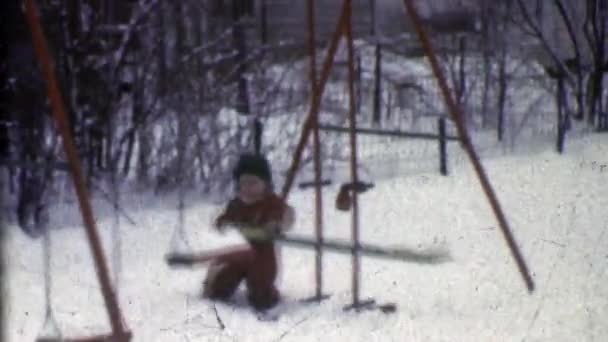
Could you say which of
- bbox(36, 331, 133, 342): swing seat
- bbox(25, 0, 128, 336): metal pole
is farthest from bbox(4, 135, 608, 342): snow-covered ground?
bbox(25, 0, 128, 336): metal pole

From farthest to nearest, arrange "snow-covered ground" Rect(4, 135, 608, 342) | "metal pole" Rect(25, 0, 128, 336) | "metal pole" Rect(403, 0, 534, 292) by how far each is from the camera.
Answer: "metal pole" Rect(403, 0, 534, 292) → "snow-covered ground" Rect(4, 135, 608, 342) → "metal pole" Rect(25, 0, 128, 336)

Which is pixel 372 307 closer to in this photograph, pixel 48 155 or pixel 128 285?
pixel 128 285

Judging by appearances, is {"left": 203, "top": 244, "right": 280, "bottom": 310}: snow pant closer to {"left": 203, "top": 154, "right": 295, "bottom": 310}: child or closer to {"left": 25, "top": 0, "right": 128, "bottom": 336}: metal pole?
{"left": 203, "top": 154, "right": 295, "bottom": 310}: child

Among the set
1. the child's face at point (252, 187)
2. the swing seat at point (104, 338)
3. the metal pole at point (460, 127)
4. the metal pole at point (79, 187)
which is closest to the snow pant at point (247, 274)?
the child's face at point (252, 187)

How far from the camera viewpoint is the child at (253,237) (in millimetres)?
3672

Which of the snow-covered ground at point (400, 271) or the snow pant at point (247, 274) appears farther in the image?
the snow pant at point (247, 274)

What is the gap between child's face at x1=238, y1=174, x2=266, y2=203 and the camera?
3.69 m

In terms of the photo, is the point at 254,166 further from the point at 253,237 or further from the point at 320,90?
the point at 320,90

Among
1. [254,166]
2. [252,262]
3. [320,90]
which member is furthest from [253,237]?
[320,90]

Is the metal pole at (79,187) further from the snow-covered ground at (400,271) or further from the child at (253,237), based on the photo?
the child at (253,237)

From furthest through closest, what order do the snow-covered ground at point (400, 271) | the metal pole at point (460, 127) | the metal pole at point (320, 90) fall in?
the metal pole at point (320, 90)
the metal pole at point (460, 127)
the snow-covered ground at point (400, 271)

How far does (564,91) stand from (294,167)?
3275 millimetres

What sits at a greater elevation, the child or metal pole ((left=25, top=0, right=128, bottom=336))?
metal pole ((left=25, top=0, right=128, bottom=336))

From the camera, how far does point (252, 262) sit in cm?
373
